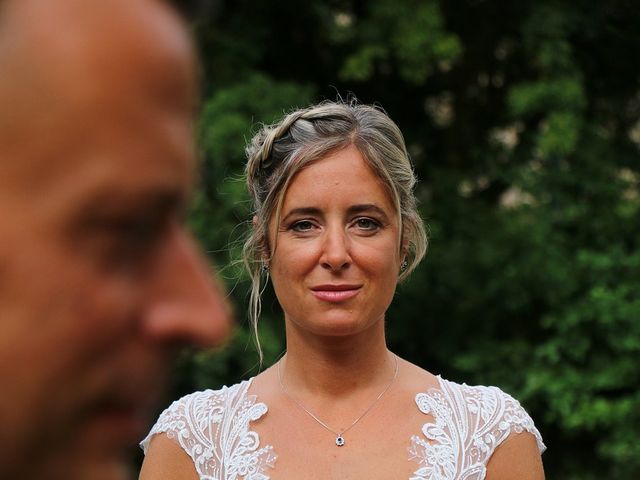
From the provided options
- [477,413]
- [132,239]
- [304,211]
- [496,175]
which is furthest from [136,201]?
[496,175]

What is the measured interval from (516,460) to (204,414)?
102cm

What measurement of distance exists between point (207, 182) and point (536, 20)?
280cm

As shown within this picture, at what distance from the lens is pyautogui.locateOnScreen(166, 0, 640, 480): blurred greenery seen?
877cm

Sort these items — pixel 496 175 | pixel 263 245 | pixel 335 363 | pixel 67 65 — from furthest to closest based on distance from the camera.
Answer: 1. pixel 496 175
2. pixel 263 245
3. pixel 335 363
4. pixel 67 65

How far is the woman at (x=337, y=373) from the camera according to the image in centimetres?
360

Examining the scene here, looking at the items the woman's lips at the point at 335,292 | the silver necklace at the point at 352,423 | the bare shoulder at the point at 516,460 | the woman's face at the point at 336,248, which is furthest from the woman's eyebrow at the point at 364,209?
the bare shoulder at the point at 516,460

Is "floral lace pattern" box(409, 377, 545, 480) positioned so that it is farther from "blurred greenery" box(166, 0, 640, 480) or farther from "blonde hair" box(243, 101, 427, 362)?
"blurred greenery" box(166, 0, 640, 480)

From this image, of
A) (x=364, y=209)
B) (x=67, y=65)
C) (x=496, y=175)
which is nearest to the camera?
(x=67, y=65)

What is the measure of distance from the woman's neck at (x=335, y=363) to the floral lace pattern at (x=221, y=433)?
169 millimetres

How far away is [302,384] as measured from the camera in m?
3.82

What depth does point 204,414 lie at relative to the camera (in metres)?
3.94

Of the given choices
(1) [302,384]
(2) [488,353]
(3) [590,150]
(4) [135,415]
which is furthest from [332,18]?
(4) [135,415]

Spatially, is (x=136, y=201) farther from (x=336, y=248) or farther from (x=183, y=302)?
(x=336, y=248)

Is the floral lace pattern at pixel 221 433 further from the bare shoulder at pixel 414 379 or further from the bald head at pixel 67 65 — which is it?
the bald head at pixel 67 65
